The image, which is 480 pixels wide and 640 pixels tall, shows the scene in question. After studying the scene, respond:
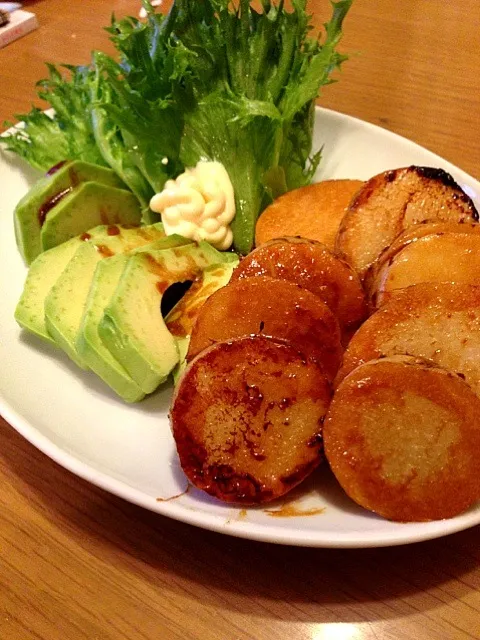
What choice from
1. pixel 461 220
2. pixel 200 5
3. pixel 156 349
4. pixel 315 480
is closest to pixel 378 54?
pixel 200 5

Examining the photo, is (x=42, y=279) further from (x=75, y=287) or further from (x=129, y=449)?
(x=129, y=449)

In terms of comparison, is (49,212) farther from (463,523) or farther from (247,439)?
(463,523)

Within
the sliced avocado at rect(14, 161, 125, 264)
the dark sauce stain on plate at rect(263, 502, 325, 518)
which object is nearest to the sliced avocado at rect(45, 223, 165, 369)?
the sliced avocado at rect(14, 161, 125, 264)

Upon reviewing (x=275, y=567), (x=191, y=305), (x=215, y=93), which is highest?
(x=215, y=93)

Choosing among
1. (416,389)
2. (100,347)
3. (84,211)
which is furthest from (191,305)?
(416,389)

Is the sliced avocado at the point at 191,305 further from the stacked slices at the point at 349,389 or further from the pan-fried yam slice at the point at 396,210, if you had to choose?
the pan-fried yam slice at the point at 396,210

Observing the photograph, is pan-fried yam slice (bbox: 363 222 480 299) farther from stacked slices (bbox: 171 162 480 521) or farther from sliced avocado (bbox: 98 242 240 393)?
sliced avocado (bbox: 98 242 240 393)
